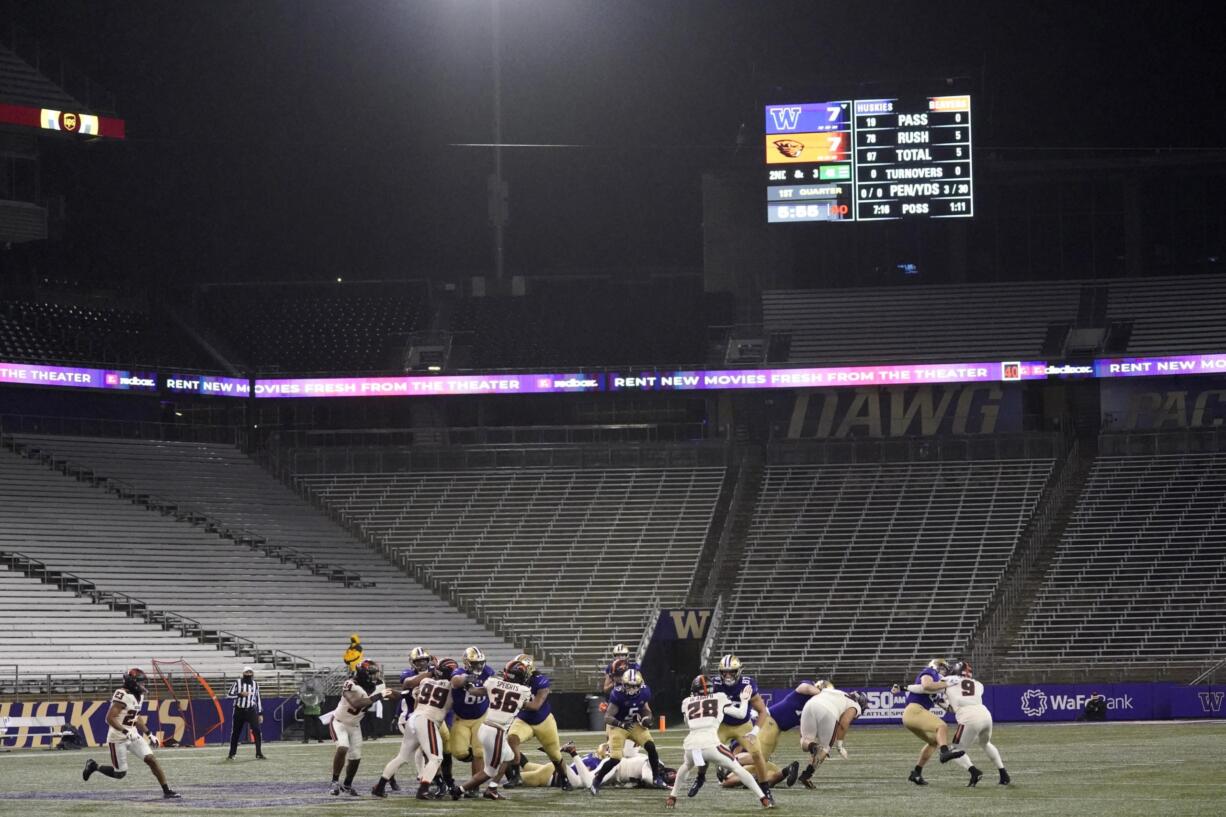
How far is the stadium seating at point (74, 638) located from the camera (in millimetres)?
43594

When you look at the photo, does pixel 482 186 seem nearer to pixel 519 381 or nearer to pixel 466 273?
pixel 466 273

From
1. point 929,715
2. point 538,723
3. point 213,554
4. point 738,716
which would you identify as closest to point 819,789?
point 738,716

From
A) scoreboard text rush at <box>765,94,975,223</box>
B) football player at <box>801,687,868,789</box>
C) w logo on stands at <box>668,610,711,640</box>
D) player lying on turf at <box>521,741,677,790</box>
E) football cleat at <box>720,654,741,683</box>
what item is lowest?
w logo on stands at <box>668,610,711,640</box>

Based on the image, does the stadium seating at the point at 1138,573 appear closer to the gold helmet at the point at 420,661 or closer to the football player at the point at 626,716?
the football player at the point at 626,716

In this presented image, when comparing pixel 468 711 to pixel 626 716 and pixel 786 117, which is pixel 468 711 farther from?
pixel 786 117

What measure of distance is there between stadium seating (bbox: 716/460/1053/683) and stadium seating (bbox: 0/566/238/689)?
1508cm

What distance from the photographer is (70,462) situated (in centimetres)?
5434

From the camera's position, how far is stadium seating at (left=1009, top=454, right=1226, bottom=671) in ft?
161

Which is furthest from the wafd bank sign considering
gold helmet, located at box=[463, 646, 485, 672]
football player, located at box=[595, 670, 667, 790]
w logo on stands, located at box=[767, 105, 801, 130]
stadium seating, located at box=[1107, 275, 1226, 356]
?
gold helmet, located at box=[463, 646, 485, 672]

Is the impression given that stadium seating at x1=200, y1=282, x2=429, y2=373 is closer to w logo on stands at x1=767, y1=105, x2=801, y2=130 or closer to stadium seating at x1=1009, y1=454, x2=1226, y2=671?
w logo on stands at x1=767, y1=105, x2=801, y2=130

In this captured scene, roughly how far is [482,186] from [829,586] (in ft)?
65.0

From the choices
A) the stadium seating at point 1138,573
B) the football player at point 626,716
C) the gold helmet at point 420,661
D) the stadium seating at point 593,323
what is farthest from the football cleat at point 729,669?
the stadium seating at point 593,323

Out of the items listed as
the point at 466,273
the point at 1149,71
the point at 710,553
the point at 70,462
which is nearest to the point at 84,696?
the point at 70,462

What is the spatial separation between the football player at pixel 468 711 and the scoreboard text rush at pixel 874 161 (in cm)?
3290
